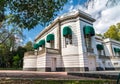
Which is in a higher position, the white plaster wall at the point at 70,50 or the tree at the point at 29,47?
the tree at the point at 29,47

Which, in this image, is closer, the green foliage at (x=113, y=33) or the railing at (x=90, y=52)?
the railing at (x=90, y=52)

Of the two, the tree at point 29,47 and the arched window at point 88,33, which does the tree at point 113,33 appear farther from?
the tree at point 29,47

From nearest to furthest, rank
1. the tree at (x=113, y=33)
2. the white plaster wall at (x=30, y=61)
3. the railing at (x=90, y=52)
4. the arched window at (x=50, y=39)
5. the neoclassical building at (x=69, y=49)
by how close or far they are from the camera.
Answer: the neoclassical building at (x=69, y=49), the railing at (x=90, y=52), the white plaster wall at (x=30, y=61), the arched window at (x=50, y=39), the tree at (x=113, y=33)

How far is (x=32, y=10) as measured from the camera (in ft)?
31.5

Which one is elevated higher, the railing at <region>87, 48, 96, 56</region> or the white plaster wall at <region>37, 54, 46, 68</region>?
the railing at <region>87, 48, 96, 56</region>

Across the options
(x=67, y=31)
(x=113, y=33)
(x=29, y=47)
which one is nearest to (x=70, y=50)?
(x=67, y=31)

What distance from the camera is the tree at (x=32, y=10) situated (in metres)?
9.19

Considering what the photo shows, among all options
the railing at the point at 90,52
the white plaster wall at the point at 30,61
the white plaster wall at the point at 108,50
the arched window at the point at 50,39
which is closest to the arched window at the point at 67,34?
the arched window at the point at 50,39

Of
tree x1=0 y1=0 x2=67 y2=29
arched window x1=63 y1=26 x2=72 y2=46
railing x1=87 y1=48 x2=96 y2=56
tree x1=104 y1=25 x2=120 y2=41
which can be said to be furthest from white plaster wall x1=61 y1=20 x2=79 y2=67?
tree x1=104 y1=25 x2=120 y2=41

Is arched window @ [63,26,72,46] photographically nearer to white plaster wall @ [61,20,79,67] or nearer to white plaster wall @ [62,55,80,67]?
white plaster wall @ [61,20,79,67]

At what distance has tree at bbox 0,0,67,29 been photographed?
9.19m

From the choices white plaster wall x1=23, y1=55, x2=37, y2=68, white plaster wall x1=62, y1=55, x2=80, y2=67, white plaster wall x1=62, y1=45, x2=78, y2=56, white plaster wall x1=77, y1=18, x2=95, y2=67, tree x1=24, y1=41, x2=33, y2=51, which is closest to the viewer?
white plaster wall x1=77, y1=18, x2=95, y2=67

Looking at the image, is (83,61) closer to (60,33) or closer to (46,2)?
(60,33)

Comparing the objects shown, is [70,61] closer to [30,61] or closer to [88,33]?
[88,33]
